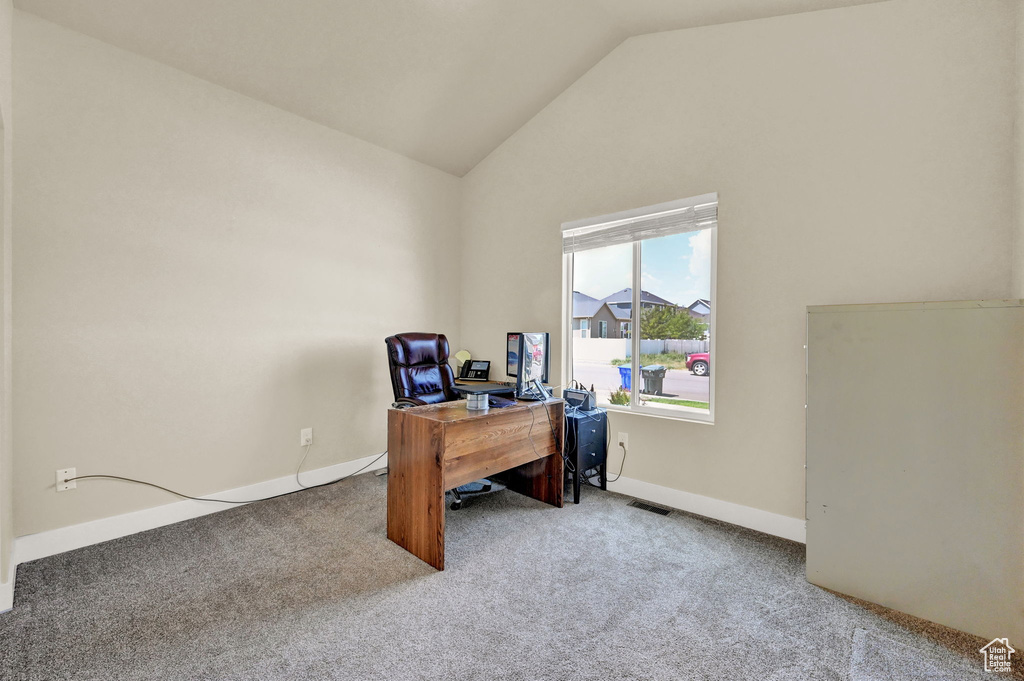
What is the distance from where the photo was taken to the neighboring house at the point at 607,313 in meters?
3.14

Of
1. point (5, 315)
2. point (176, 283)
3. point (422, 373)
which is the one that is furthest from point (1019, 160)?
point (5, 315)

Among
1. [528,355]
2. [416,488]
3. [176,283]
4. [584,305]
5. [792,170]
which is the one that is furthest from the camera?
[584,305]

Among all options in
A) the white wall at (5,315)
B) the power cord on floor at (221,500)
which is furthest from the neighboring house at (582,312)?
the white wall at (5,315)

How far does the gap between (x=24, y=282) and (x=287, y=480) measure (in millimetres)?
1834

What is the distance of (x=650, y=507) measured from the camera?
2.86m

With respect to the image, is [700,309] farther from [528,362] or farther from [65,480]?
[65,480]

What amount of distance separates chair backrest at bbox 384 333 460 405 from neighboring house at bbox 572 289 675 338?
1.13 meters

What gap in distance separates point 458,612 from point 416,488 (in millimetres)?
635

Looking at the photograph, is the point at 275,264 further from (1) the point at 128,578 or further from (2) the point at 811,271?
(2) the point at 811,271

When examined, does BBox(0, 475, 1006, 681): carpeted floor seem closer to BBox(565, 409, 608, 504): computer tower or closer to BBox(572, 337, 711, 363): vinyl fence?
BBox(565, 409, 608, 504): computer tower

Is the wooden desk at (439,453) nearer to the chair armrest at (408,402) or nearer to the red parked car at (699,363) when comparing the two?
the chair armrest at (408,402)

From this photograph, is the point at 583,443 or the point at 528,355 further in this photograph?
the point at 583,443

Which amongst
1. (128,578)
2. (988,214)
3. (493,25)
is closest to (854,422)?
(988,214)

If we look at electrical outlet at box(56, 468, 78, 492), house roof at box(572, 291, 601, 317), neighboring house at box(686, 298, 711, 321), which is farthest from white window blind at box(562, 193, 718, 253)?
electrical outlet at box(56, 468, 78, 492)
